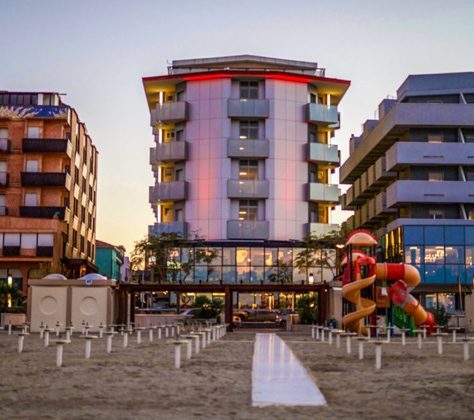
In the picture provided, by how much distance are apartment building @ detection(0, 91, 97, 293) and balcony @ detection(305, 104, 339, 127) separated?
22.8 metres

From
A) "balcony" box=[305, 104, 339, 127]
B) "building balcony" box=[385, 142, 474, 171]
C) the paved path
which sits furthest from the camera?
"balcony" box=[305, 104, 339, 127]

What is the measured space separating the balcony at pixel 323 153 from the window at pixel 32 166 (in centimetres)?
2578

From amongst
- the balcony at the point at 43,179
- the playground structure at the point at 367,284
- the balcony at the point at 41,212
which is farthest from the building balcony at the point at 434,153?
the balcony at the point at 41,212

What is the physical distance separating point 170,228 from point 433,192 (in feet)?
86.3

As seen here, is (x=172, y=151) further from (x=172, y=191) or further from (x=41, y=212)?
(x=41, y=212)

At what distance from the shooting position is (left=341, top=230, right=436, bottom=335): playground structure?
157 feet

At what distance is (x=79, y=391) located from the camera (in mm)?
17703

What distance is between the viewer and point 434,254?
7338 centimetres

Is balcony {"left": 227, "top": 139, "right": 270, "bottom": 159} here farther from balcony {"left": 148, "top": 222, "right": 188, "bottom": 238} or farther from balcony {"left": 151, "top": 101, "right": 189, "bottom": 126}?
balcony {"left": 148, "top": 222, "right": 188, "bottom": 238}

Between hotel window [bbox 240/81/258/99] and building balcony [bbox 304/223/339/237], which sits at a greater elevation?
hotel window [bbox 240/81/258/99]

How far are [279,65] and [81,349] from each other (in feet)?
214

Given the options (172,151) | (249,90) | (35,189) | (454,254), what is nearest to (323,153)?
(249,90)

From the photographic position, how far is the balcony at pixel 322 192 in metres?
86.9

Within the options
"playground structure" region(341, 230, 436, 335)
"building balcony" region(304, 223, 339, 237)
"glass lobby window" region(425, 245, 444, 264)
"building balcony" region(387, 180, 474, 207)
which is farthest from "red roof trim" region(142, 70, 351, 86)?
"playground structure" region(341, 230, 436, 335)
